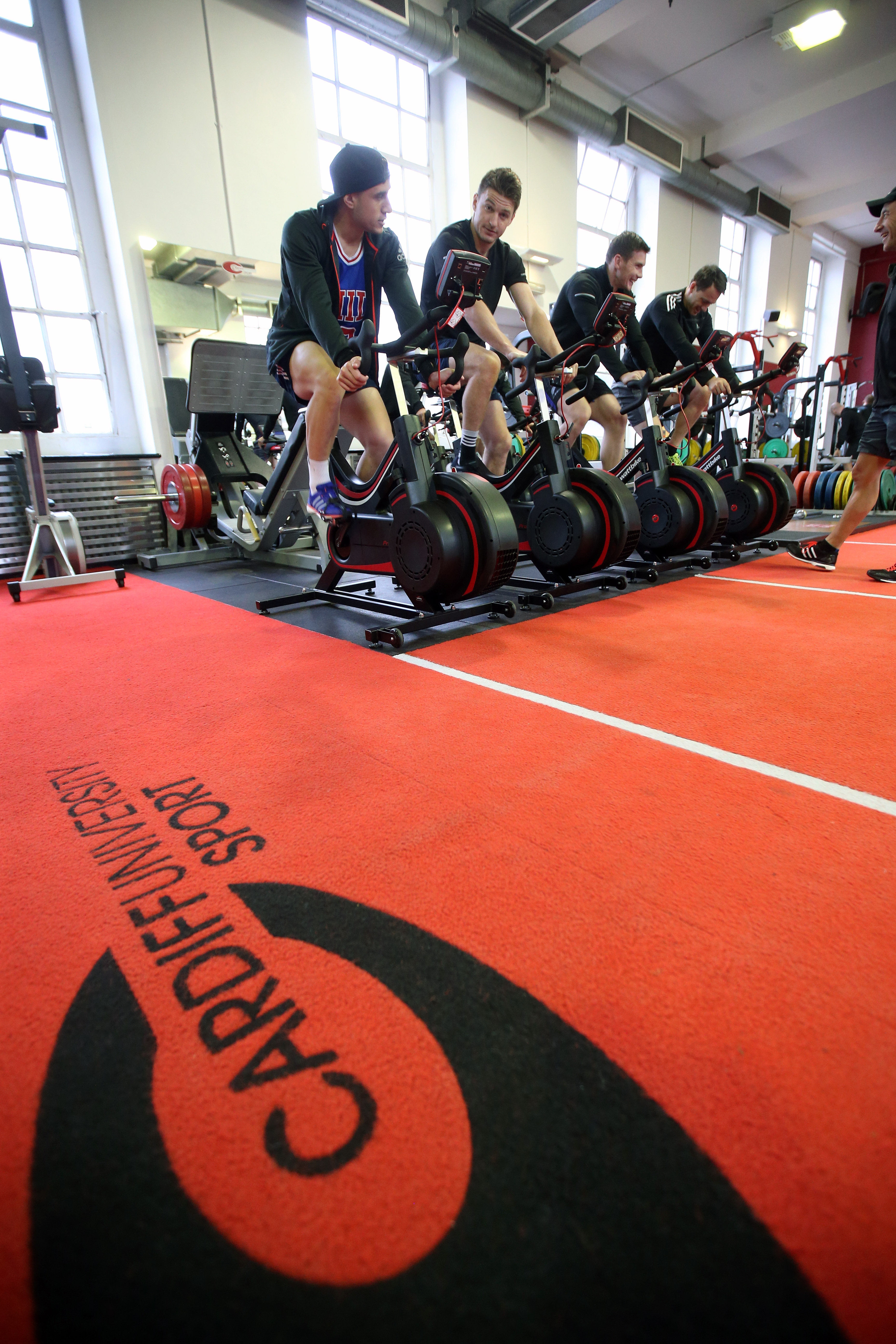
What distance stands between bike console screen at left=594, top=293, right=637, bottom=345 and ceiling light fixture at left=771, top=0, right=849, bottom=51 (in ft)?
26.0

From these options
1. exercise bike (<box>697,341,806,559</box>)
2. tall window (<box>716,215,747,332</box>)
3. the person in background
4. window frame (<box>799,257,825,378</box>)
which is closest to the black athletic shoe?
exercise bike (<box>697,341,806,559</box>)

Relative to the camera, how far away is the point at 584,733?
1.58 meters

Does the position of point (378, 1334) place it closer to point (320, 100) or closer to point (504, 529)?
point (504, 529)

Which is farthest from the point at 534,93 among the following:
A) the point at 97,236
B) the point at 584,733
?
the point at 584,733

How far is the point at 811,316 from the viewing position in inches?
623

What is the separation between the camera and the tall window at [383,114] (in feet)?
22.5

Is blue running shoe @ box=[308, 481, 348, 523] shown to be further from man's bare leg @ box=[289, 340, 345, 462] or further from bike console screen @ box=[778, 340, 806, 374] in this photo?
bike console screen @ box=[778, 340, 806, 374]

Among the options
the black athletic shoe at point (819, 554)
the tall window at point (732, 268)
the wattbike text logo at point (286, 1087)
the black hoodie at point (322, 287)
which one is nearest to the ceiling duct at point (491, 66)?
the tall window at point (732, 268)

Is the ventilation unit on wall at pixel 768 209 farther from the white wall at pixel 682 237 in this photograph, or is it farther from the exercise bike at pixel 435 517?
the exercise bike at pixel 435 517

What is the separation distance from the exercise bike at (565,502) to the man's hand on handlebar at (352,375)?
0.89 meters

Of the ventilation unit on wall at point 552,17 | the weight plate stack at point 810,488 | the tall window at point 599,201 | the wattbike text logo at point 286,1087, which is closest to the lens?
the wattbike text logo at point 286,1087

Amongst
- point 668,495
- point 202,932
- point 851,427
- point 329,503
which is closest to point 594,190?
point 851,427

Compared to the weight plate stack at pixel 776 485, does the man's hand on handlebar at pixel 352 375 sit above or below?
above

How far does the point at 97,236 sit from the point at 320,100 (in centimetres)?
328
